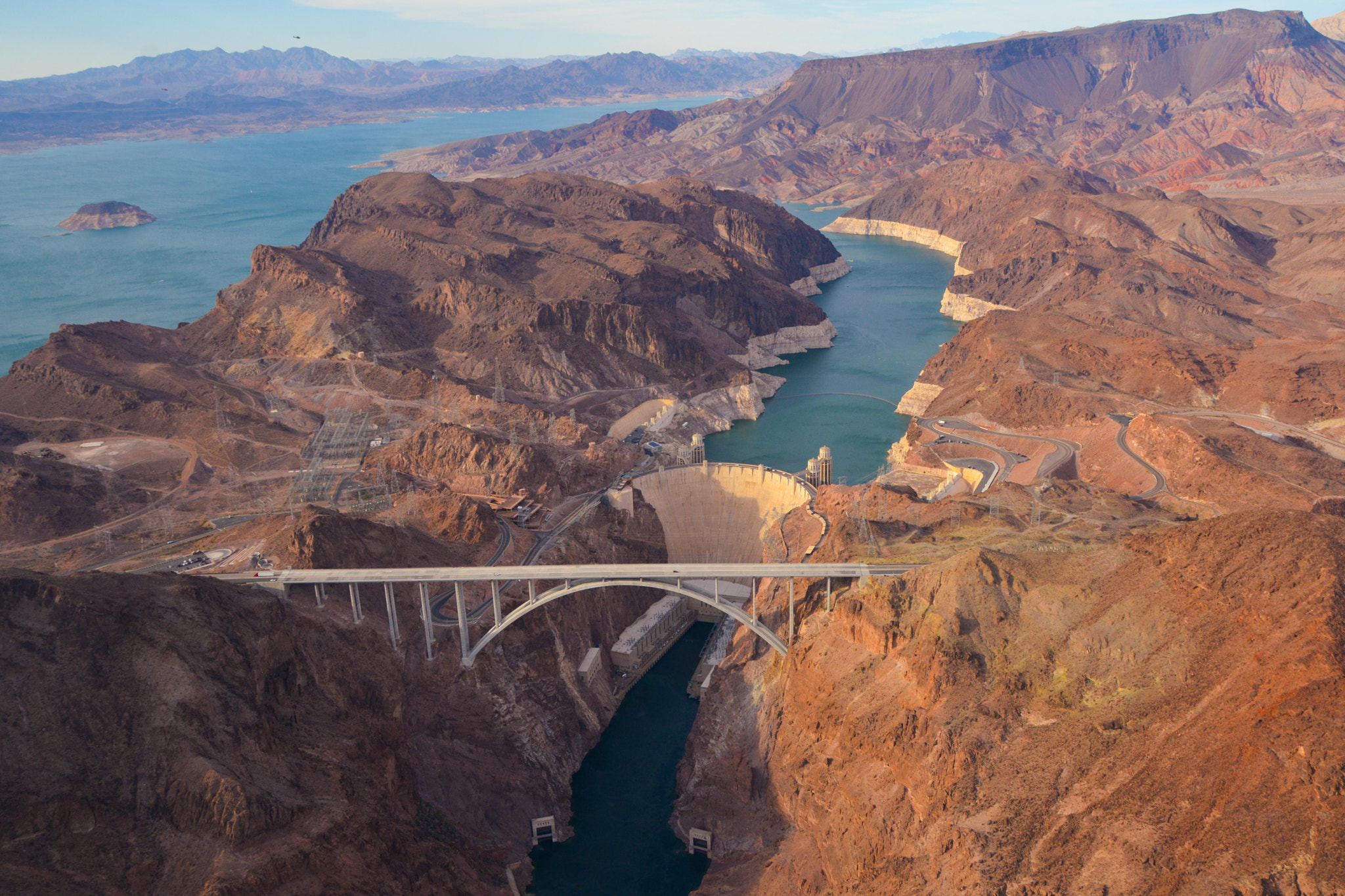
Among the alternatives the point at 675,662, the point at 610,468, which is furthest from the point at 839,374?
the point at 675,662

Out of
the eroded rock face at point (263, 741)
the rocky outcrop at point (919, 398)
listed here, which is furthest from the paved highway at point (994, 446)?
the eroded rock face at point (263, 741)

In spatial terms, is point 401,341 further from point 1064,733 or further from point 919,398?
point 1064,733

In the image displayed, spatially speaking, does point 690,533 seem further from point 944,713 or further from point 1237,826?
point 1237,826

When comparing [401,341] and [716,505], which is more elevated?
[401,341]

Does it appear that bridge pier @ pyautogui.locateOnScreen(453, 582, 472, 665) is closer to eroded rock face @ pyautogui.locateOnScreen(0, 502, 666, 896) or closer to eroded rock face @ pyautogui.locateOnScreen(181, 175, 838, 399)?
eroded rock face @ pyautogui.locateOnScreen(0, 502, 666, 896)

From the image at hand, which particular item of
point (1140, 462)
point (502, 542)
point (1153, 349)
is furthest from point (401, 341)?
point (1153, 349)
